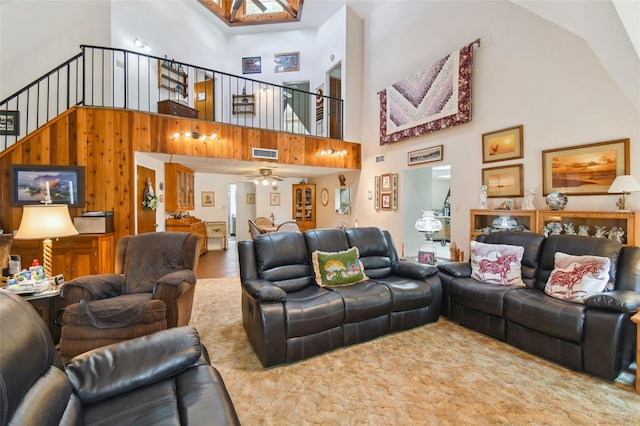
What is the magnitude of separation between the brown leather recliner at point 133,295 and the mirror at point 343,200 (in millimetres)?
4917

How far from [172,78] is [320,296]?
6330mm

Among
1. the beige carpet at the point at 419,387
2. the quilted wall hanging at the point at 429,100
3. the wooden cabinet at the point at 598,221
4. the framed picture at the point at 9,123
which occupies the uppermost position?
the quilted wall hanging at the point at 429,100

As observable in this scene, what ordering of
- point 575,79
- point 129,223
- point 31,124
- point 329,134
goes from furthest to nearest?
1. point 329,134
2. point 31,124
3. point 129,223
4. point 575,79

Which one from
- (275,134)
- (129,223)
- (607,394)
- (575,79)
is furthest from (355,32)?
(607,394)

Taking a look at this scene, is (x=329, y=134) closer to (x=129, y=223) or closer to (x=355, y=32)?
(x=355, y=32)

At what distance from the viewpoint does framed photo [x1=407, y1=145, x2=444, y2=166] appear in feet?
16.5

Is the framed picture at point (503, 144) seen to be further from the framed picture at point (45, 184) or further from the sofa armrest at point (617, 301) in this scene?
the framed picture at point (45, 184)

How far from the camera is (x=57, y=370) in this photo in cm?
114

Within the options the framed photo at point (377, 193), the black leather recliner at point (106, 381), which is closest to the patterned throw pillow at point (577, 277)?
the black leather recliner at point (106, 381)

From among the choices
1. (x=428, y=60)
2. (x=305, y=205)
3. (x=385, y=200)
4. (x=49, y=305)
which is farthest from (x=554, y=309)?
(x=305, y=205)

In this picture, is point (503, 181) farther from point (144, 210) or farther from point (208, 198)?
point (208, 198)

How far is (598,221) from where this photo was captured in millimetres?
3178

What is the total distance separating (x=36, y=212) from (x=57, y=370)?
6.09 ft

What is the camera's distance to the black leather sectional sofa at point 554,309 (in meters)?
2.14
